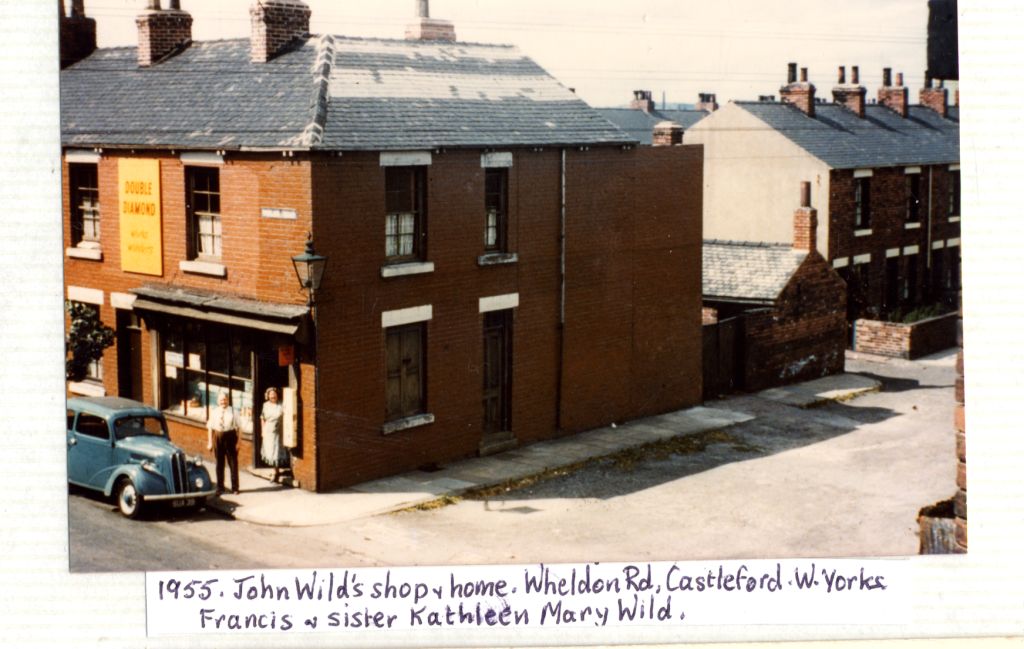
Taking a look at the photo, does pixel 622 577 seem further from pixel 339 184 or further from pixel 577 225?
pixel 577 225

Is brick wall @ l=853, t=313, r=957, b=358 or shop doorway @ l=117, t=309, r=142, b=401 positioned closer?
shop doorway @ l=117, t=309, r=142, b=401

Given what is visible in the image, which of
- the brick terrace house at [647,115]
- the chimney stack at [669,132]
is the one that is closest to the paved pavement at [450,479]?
the chimney stack at [669,132]

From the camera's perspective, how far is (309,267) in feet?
51.6

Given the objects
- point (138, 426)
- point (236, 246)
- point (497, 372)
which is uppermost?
point (236, 246)

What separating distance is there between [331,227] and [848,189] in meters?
18.4

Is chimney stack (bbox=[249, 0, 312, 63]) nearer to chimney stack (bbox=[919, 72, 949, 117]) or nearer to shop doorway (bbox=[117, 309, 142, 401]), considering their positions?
shop doorway (bbox=[117, 309, 142, 401])

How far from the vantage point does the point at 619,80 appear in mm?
14805

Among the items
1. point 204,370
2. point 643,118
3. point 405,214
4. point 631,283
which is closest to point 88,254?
point 204,370

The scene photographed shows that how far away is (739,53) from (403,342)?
710 centimetres

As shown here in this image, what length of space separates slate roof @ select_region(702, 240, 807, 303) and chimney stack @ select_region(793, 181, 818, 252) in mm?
185

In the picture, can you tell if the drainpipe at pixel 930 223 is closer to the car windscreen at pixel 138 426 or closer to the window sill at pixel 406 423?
the window sill at pixel 406 423

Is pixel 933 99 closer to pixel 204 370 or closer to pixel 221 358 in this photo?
pixel 221 358

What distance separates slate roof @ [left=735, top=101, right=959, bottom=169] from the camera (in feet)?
100

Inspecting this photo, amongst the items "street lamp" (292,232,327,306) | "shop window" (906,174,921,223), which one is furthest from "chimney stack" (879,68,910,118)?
"street lamp" (292,232,327,306)
